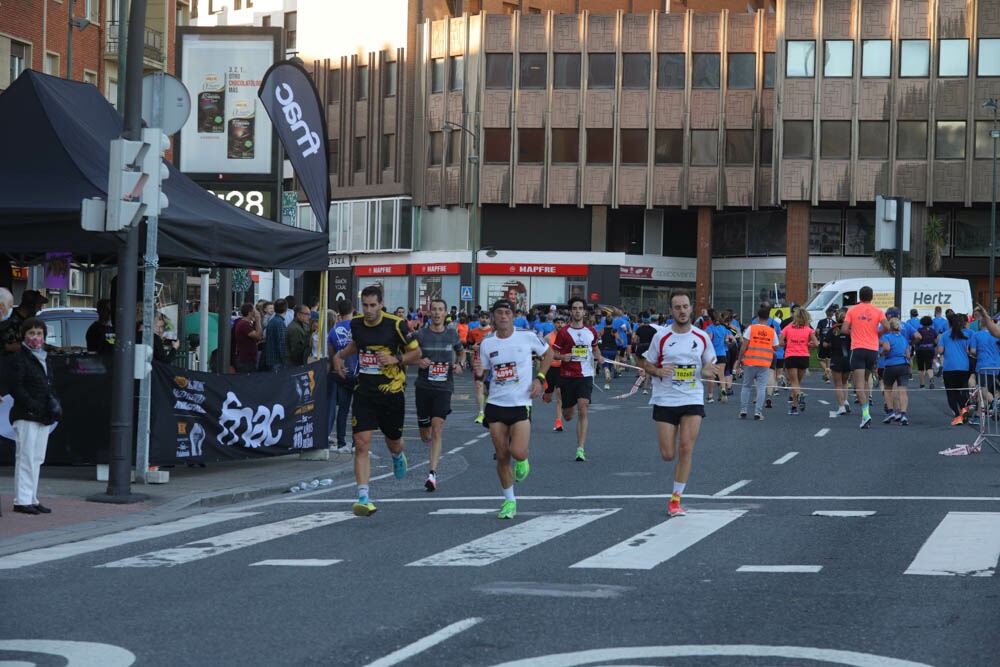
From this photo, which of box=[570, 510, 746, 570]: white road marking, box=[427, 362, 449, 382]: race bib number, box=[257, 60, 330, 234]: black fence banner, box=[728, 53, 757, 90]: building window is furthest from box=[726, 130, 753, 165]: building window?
box=[570, 510, 746, 570]: white road marking

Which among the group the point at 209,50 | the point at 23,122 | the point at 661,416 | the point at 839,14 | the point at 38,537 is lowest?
the point at 38,537

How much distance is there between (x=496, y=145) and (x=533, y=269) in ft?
18.8

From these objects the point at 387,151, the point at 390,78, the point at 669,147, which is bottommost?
the point at 669,147

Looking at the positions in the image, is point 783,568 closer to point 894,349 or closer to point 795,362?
point 894,349

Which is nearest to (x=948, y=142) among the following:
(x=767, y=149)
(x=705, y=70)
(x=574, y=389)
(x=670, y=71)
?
(x=767, y=149)

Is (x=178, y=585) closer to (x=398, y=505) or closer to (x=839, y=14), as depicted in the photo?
(x=398, y=505)

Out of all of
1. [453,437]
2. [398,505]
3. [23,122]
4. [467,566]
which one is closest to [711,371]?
[398,505]

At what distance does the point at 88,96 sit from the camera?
16.5 meters

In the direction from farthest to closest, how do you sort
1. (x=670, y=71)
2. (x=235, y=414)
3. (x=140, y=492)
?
1. (x=670, y=71)
2. (x=235, y=414)
3. (x=140, y=492)

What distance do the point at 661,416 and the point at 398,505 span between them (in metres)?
2.50

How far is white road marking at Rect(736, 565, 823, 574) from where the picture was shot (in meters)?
9.13

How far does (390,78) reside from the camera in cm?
6994

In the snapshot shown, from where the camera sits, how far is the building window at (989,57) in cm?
6178

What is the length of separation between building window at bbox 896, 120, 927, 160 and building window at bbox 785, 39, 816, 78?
14.4ft
